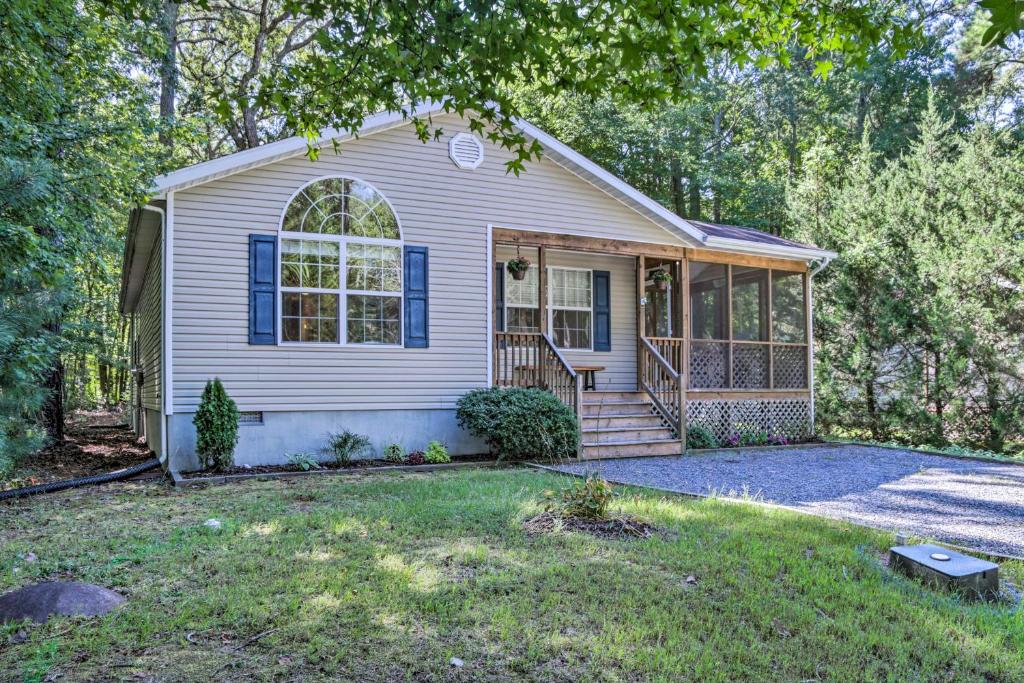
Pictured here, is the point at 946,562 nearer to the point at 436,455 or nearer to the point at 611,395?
the point at 436,455

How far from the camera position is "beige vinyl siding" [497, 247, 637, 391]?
1191 cm

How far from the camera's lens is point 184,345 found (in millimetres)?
8203

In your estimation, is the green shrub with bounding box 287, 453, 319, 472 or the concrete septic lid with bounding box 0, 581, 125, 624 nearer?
the concrete septic lid with bounding box 0, 581, 125, 624

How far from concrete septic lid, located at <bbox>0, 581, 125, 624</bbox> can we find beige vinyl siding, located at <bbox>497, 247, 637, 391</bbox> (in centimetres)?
887

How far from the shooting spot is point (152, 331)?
34.3 feet

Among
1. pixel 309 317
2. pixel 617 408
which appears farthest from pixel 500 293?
pixel 309 317

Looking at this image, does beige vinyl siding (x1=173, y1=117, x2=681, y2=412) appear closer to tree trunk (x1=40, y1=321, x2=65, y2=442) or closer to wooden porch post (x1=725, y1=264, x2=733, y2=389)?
wooden porch post (x1=725, y1=264, x2=733, y2=389)

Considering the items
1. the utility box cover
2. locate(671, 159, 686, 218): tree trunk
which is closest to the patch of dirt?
the utility box cover

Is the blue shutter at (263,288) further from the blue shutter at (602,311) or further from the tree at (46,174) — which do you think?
the blue shutter at (602,311)

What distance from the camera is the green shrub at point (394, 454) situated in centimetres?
888

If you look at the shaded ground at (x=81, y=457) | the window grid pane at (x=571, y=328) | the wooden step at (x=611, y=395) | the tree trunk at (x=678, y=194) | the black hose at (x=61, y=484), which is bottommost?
the shaded ground at (x=81, y=457)

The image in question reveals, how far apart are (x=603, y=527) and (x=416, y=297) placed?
5352 millimetres

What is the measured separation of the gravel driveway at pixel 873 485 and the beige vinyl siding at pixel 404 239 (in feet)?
8.92

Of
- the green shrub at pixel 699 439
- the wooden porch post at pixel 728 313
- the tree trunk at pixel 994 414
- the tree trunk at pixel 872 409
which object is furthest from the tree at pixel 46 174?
the tree trunk at pixel 994 414
